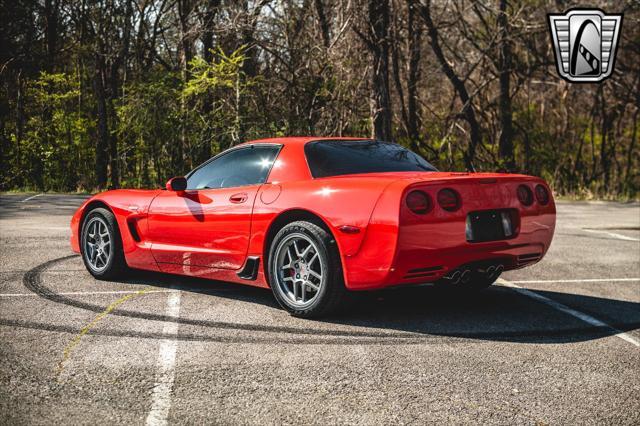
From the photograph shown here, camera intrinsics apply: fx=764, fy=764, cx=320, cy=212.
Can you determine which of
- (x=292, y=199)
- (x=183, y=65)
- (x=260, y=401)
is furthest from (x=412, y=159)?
(x=183, y=65)

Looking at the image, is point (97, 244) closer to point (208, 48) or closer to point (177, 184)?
point (177, 184)

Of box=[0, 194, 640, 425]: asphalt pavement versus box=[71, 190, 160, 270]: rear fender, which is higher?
box=[71, 190, 160, 270]: rear fender

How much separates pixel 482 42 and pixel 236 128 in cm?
720

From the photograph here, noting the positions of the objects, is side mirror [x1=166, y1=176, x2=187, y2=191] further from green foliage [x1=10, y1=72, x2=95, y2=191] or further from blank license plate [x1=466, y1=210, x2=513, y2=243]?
green foliage [x1=10, y1=72, x2=95, y2=191]

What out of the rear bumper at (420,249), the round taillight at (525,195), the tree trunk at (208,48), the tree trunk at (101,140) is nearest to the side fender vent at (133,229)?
the rear bumper at (420,249)

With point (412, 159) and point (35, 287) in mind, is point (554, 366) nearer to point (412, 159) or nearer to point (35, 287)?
point (412, 159)

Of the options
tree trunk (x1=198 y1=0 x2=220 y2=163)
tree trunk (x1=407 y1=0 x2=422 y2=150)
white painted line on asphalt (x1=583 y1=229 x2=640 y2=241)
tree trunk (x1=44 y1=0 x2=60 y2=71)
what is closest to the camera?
white painted line on asphalt (x1=583 y1=229 x2=640 y2=241)

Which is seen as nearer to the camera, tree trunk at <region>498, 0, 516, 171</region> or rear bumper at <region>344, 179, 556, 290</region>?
rear bumper at <region>344, 179, 556, 290</region>

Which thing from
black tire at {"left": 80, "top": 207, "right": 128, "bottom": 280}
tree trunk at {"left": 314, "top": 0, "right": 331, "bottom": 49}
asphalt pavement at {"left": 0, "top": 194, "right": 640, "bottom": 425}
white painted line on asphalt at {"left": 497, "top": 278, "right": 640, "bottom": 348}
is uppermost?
tree trunk at {"left": 314, "top": 0, "right": 331, "bottom": 49}

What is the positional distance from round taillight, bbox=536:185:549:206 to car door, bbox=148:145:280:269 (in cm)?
201

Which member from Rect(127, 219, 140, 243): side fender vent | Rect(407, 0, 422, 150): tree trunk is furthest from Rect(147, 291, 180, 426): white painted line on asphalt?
Rect(407, 0, 422, 150): tree trunk

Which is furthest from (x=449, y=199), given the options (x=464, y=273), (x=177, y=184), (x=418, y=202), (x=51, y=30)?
(x=51, y=30)

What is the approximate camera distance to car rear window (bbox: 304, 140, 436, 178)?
5609mm

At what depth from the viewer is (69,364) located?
13.4ft
